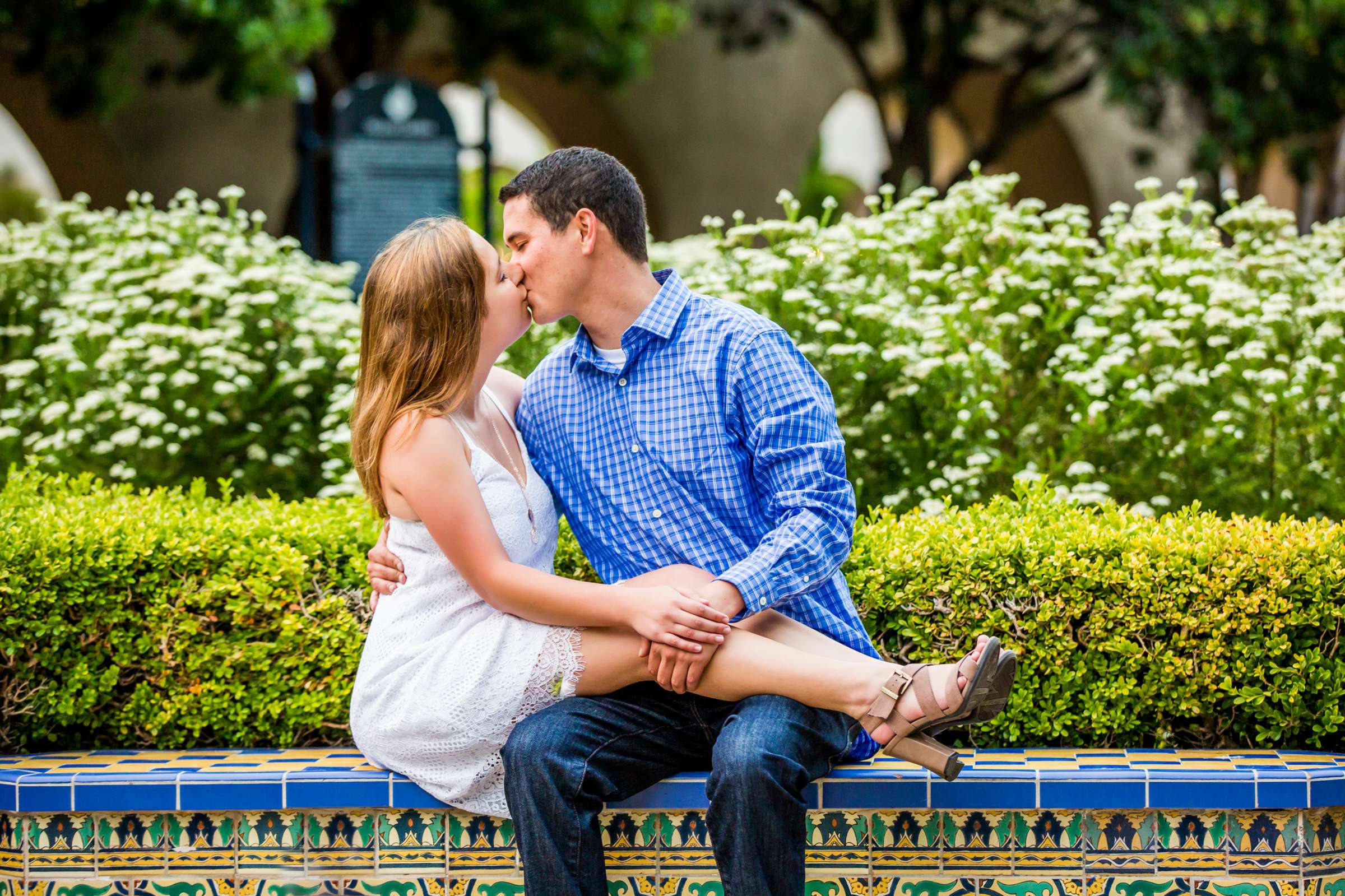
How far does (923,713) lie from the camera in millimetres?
2500

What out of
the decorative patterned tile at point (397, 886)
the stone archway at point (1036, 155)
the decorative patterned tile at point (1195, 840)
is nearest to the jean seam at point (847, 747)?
the decorative patterned tile at point (1195, 840)

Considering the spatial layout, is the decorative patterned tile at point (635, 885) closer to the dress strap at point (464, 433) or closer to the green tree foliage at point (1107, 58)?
the dress strap at point (464, 433)

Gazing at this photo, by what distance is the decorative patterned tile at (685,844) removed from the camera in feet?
8.98

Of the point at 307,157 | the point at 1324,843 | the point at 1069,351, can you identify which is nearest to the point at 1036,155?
the point at 307,157

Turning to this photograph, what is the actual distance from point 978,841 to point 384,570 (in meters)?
1.36

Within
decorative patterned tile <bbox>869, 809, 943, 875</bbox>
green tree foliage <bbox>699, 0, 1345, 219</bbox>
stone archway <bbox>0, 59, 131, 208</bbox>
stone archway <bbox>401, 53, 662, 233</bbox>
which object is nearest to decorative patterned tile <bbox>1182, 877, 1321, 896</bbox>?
decorative patterned tile <bbox>869, 809, 943, 875</bbox>

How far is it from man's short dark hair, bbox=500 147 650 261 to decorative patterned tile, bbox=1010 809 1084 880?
4.98ft

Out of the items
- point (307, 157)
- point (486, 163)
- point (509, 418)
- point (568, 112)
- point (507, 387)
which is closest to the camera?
point (509, 418)

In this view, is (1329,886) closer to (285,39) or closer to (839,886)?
(839,886)

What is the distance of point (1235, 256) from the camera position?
15.8 ft

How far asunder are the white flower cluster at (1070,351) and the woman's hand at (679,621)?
170 cm

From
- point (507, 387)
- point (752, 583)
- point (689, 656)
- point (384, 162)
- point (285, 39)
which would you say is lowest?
point (689, 656)

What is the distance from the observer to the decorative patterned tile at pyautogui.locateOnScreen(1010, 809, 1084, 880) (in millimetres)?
2701

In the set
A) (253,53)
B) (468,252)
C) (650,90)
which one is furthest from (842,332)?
(650,90)
